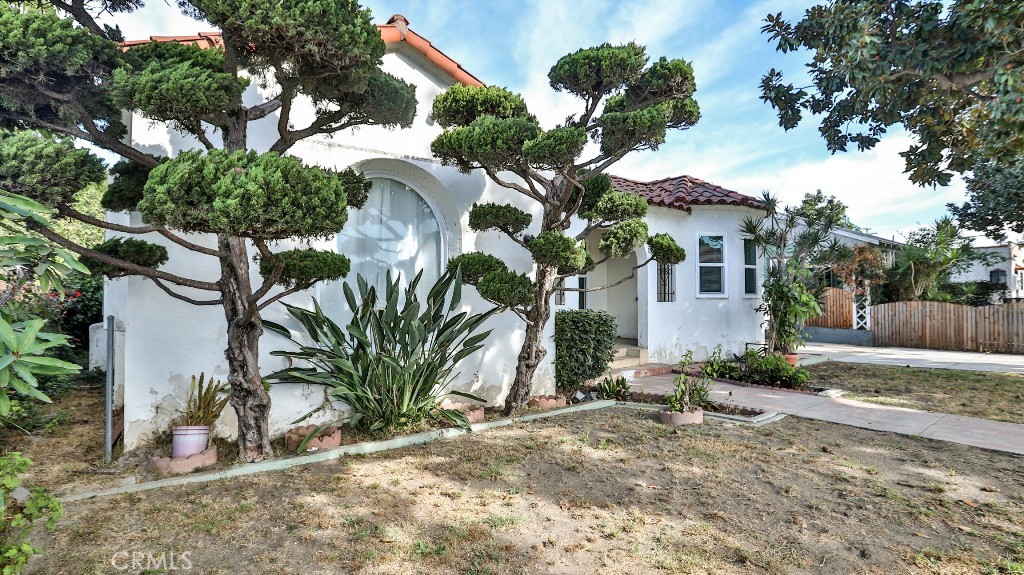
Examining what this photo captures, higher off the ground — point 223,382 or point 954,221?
point 954,221

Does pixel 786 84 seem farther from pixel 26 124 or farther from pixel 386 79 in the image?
pixel 26 124

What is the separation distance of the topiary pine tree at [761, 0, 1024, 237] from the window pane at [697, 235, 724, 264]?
2.59 metres

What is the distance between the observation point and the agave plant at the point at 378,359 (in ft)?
14.9

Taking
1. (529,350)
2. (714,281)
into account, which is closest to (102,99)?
(529,350)

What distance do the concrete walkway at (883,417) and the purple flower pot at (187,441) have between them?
5439 millimetres

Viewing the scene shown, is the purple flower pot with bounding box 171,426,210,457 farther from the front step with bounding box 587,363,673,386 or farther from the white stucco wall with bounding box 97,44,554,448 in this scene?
the front step with bounding box 587,363,673,386

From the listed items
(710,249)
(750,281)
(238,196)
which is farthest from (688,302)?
(238,196)

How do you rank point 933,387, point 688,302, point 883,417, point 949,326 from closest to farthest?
1. point 883,417
2. point 933,387
3. point 688,302
4. point 949,326

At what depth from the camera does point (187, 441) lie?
391 cm

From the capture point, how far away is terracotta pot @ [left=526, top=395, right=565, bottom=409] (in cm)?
599

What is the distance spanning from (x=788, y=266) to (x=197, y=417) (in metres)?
10.0

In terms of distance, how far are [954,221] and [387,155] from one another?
712 inches

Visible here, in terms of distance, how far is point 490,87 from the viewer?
17.0 feet

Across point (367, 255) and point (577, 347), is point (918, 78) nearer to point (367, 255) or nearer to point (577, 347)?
point (577, 347)
